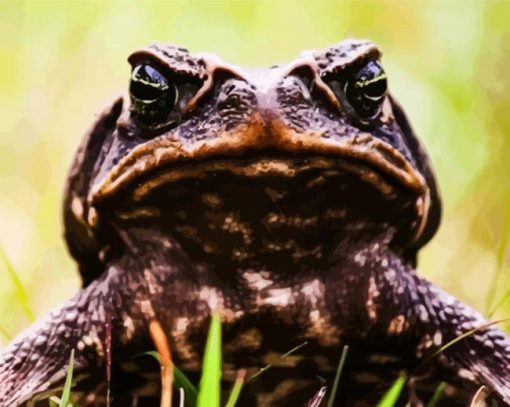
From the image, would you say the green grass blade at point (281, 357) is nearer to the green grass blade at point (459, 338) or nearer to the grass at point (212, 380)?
the grass at point (212, 380)

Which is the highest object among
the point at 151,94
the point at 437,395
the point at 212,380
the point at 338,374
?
the point at 151,94

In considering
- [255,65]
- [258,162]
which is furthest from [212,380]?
[255,65]

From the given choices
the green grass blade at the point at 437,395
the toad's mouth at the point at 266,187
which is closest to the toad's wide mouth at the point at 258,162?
the toad's mouth at the point at 266,187

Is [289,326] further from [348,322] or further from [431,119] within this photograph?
[431,119]

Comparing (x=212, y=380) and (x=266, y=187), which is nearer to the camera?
(x=212, y=380)

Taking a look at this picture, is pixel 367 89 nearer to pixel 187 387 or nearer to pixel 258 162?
pixel 258 162
